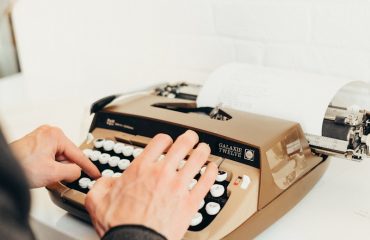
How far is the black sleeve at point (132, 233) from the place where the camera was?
0.49m

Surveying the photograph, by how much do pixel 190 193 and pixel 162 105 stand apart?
343mm

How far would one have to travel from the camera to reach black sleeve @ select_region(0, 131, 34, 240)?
345 mm

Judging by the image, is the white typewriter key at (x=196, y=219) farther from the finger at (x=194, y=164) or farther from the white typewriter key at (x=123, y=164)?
the white typewriter key at (x=123, y=164)

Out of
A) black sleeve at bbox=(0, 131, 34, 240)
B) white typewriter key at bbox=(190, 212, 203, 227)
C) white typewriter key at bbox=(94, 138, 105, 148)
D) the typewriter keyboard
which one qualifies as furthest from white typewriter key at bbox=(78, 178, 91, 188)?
black sleeve at bbox=(0, 131, 34, 240)

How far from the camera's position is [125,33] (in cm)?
141

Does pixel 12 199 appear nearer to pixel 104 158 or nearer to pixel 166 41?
pixel 104 158

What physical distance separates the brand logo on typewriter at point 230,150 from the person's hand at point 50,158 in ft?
0.69

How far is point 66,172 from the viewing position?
71 centimetres

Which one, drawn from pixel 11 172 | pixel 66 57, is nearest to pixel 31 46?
pixel 66 57

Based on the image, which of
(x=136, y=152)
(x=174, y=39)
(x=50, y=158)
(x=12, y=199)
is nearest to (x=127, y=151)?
(x=136, y=152)

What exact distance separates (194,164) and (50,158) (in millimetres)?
268

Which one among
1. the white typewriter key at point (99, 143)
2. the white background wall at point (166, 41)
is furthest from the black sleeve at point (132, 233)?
the white background wall at point (166, 41)

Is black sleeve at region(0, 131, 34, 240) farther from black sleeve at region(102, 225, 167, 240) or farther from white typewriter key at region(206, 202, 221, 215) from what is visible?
white typewriter key at region(206, 202, 221, 215)

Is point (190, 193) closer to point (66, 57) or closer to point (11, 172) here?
point (11, 172)
